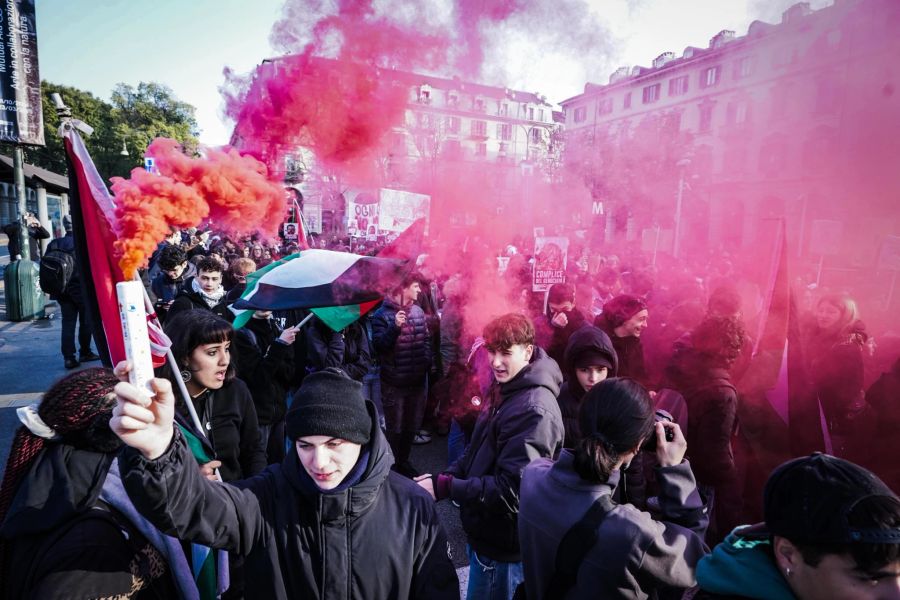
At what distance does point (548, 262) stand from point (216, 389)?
4.43 metres

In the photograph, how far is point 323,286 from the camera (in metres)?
4.09

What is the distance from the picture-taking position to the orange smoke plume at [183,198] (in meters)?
1.93

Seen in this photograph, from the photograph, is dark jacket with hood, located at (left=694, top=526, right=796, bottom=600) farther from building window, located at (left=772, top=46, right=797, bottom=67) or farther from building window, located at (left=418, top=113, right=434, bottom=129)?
building window, located at (left=418, top=113, right=434, bottom=129)

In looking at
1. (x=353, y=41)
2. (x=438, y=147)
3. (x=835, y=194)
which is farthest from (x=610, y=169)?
(x=353, y=41)

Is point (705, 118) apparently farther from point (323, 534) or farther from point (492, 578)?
point (323, 534)

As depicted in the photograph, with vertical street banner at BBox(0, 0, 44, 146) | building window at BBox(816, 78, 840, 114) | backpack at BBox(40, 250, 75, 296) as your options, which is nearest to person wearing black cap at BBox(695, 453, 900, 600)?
building window at BBox(816, 78, 840, 114)

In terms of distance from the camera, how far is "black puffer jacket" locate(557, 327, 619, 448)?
3.14m

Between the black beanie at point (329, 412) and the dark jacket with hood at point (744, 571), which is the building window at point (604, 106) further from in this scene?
the dark jacket with hood at point (744, 571)

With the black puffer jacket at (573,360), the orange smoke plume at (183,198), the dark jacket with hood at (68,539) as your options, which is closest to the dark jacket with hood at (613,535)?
the black puffer jacket at (573,360)

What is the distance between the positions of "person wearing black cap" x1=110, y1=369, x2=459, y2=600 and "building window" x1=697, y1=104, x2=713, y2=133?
686cm

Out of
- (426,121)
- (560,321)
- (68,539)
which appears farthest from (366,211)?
(68,539)

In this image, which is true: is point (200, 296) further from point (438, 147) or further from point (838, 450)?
point (838, 450)

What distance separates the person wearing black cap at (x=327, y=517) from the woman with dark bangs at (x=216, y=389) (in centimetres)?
135

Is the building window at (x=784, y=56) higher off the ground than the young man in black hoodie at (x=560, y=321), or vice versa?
the building window at (x=784, y=56)
